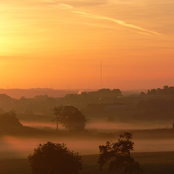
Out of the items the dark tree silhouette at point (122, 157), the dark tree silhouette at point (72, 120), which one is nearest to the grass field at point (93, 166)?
the dark tree silhouette at point (122, 157)

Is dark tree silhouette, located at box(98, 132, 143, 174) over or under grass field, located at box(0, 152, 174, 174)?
over

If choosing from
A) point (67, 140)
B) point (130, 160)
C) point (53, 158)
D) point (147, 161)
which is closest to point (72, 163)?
point (53, 158)

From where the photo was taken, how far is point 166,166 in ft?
185

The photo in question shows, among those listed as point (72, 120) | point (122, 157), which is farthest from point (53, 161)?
point (72, 120)

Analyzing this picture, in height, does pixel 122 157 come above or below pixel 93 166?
above

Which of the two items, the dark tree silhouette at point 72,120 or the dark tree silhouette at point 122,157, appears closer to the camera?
the dark tree silhouette at point 122,157

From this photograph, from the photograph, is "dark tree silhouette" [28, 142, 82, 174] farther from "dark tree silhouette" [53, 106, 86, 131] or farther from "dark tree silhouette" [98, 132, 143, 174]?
"dark tree silhouette" [53, 106, 86, 131]

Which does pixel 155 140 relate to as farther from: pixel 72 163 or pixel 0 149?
pixel 72 163

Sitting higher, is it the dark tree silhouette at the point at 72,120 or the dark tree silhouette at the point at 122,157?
the dark tree silhouette at the point at 72,120

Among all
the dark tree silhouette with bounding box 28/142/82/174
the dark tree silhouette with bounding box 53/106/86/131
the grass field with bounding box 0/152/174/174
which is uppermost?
the dark tree silhouette with bounding box 53/106/86/131

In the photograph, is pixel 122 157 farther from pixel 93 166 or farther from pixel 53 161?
pixel 93 166

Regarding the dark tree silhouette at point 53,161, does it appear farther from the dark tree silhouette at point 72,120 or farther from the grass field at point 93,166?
the dark tree silhouette at point 72,120

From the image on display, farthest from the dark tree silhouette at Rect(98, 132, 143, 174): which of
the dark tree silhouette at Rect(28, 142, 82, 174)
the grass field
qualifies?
the grass field

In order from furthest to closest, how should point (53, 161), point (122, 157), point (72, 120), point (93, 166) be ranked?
point (72, 120)
point (93, 166)
point (53, 161)
point (122, 157)
